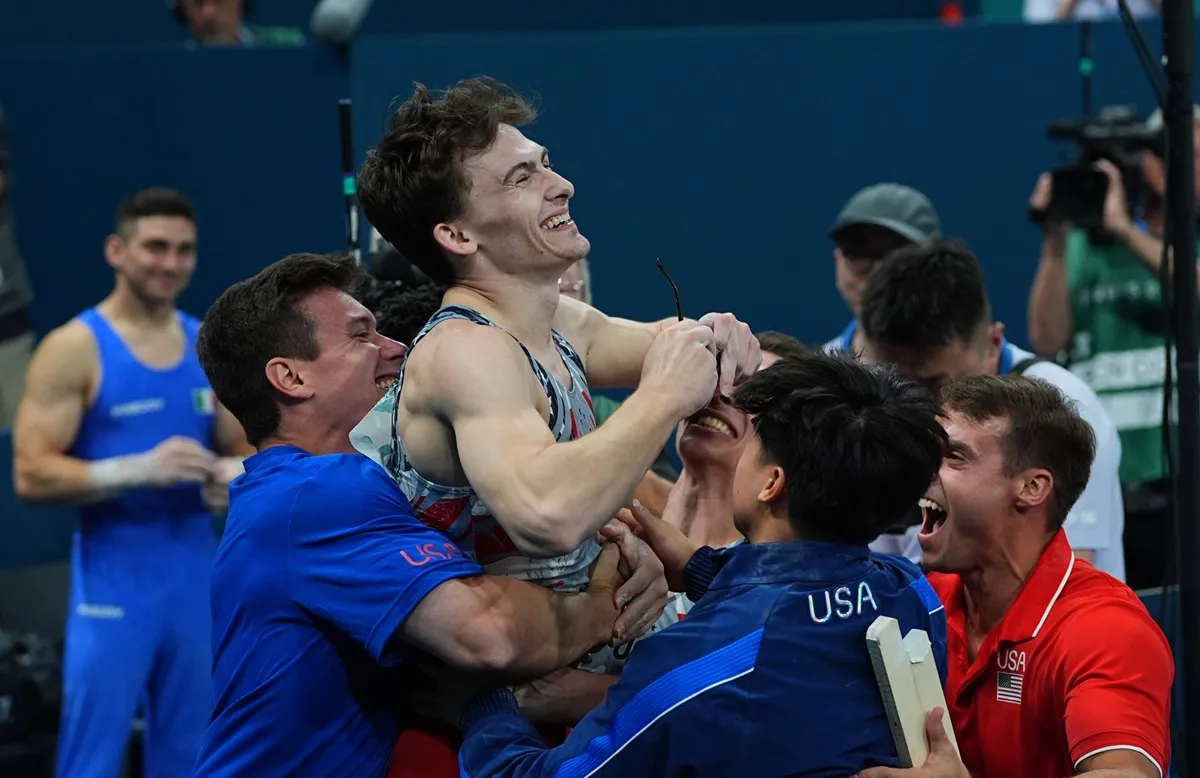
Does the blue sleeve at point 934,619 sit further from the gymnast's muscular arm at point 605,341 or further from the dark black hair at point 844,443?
the gymnast's muscular arm at point 605,341

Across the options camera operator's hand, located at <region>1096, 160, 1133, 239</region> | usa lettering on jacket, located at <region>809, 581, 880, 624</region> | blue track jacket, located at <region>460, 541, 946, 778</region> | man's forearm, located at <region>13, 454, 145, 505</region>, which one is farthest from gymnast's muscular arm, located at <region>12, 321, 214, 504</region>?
usa lettering on jacket, located at <region>809, 581, 880, 624</region>

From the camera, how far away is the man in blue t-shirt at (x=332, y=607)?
8.40 feet

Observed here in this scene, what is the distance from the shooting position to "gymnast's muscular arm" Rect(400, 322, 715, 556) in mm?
2363

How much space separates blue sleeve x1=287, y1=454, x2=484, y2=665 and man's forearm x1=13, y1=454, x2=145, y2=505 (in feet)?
9.64

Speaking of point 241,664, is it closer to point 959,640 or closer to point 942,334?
point 959,640

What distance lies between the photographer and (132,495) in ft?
18.3

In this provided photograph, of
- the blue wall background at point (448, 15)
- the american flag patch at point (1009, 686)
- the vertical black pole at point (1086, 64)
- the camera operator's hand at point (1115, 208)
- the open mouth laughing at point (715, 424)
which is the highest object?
the blue wall background at point (448, 15)

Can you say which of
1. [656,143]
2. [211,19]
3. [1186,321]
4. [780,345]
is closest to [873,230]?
[656,143]

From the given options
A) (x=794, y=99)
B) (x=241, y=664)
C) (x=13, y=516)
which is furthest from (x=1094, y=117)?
(x=241, y=664)

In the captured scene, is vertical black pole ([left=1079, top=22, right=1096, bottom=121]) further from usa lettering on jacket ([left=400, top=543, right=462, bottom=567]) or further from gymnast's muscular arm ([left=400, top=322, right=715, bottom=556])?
usa lettering on jacket ([left=400, top=543, right=462, bottom=567])

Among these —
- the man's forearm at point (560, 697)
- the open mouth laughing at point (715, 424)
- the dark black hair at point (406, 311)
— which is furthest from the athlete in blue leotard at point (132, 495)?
the man's forearm at point (560, 697)

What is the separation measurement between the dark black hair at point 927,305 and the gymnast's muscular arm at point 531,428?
4.90ft

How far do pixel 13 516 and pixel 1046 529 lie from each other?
403 centimetres

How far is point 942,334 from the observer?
4.02m
